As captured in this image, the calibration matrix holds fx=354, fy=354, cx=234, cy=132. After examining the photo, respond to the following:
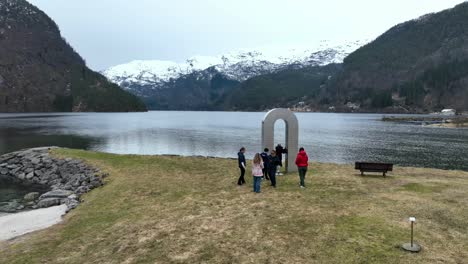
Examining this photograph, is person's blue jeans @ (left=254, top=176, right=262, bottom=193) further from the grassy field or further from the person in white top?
the grassy field

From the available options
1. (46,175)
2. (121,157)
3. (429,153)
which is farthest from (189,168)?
(429,153)

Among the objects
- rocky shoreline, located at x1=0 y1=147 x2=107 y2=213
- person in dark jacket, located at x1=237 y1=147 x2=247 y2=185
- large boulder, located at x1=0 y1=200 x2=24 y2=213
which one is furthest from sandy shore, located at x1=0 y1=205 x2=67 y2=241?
person in dark jacket, located at x1=237 y1=147 x2=247 y2=185

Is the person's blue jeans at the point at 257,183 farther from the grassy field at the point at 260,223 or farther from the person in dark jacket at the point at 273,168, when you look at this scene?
the person in dark jacket at the point at 273,168

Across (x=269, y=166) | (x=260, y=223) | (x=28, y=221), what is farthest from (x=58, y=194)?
(x=260, y=223)

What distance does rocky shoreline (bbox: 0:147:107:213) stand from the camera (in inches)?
1053

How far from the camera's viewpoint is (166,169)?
3150 centimetres

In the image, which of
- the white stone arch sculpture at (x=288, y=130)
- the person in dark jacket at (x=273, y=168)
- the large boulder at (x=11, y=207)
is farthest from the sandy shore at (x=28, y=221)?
the white stone arch sculpture at (x=288, y=130)

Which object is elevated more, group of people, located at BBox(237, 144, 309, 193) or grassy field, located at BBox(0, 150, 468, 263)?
group of people, located at BBox(237, 144, 309, 193)

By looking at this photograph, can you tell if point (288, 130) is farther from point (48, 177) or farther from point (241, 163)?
point (48, 177)

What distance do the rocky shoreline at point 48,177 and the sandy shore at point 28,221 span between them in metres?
1.08

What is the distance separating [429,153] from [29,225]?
6757 centimetres

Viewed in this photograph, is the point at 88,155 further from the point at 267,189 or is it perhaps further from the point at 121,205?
the point at 267,189

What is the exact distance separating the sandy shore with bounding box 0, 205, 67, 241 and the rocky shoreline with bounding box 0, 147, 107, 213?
1079 mm

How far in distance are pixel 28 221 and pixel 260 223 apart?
588 inches
